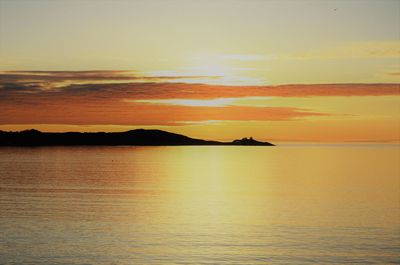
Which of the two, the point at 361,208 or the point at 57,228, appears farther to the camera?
the point at 361,208

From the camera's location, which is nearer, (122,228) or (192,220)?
(122,228)

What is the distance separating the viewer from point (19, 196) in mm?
79312

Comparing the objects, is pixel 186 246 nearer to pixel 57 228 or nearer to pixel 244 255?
pixel 244 255

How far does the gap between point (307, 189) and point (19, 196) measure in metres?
45.5

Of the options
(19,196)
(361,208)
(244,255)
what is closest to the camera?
(244,255)

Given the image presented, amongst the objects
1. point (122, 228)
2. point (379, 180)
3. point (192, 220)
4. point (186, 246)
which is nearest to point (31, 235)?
point (122, 228)

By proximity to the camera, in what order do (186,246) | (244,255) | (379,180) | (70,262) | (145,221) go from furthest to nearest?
(379,180) < (145,221) < (186,246) < (244,255) < (70,262)

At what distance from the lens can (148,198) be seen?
80625 millimetres

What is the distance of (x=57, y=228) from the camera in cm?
5216

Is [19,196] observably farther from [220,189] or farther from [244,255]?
[244,255]

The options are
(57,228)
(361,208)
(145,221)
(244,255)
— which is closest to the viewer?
(244,255)

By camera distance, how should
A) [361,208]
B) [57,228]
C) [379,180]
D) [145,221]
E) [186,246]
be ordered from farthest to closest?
[379,180]
[361,208]
[145,221]
[57,228]
[186,246]

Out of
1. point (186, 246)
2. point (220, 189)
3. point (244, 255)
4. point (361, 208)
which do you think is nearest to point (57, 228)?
point (186, 246)

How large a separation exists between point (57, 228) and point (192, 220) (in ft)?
46.5
